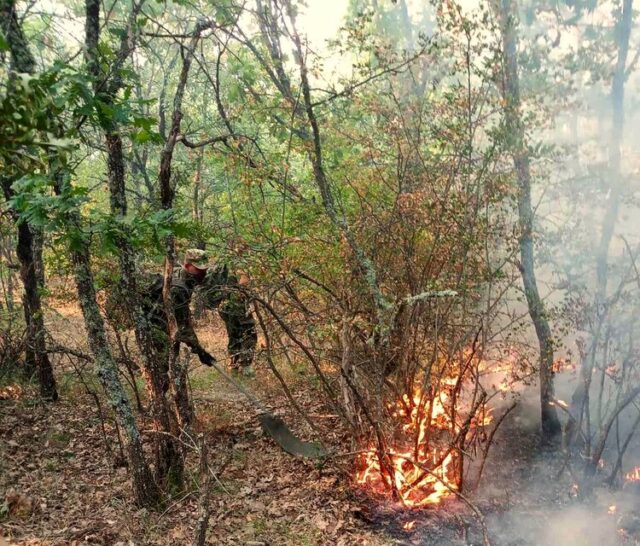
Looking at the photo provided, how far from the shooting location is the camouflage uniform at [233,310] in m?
7.75

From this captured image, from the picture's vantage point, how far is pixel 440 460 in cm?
607

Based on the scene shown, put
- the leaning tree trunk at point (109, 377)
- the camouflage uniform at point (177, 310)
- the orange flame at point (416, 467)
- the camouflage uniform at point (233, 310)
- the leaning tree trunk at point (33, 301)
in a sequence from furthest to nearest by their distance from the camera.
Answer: the camouflage uniform at point (233, 310) < the leaning tree trunk at point (33, 301) < the orange flame at point (416, 467) < the camouflage uniform at point (177, 310) < the leaning tree trunk at point (109, 377)

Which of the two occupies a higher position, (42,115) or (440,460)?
(42,115)

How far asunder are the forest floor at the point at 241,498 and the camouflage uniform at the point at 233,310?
1.94 ft

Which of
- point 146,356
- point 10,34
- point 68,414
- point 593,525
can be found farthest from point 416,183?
point 68,414

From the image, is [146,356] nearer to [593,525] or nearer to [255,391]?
[255,391]

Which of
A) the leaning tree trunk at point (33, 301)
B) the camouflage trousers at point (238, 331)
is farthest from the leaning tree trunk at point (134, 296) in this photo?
the camouflage trousers at point (238, 331)

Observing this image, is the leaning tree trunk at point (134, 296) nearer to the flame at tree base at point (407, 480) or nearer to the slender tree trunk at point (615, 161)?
the flame at tree base at point (407, 480)

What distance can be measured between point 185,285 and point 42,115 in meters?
5.82

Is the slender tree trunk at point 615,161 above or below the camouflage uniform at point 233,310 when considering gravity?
above

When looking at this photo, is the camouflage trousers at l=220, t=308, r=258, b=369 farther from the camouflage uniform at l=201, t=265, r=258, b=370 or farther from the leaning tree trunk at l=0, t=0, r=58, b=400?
the leaning tree trunk at l=0, t=0, r=58, b=400

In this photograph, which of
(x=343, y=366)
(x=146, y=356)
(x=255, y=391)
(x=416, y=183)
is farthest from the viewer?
(x=255, y=391)

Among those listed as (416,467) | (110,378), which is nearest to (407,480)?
(416,467)

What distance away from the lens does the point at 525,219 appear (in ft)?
25.5
